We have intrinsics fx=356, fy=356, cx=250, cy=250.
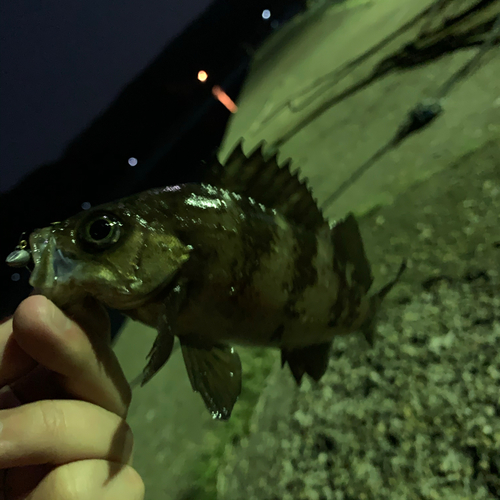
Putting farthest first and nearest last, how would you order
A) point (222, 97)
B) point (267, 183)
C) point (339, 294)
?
point (222, 97), point (339, 294), point (267, 183)

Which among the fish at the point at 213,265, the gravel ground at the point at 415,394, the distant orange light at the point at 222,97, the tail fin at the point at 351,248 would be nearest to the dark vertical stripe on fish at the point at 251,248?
the fish at the point at 213,265

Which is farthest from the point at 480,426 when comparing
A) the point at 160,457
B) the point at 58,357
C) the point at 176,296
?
the point at 160,457

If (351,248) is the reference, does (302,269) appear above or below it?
above

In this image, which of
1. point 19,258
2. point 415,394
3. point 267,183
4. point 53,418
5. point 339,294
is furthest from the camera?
point 415,394

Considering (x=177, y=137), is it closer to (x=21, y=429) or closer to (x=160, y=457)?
(x=160, y=457)

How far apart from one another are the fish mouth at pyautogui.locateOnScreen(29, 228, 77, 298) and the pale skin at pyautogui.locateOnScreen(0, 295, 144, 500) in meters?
0.03

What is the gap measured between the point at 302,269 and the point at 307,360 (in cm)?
26

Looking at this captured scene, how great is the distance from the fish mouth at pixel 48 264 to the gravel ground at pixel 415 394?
1.19m

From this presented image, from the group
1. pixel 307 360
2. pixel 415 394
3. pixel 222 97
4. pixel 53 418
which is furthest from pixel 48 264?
pixel 222 97

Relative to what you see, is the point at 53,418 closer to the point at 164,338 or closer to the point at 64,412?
the point at 64,412

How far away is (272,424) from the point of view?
58.1 inches

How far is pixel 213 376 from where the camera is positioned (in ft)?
1.95

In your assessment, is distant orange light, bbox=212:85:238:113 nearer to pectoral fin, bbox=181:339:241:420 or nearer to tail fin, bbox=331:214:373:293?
tail fin, bbox=331:214:373:293

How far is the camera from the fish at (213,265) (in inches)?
19.3
